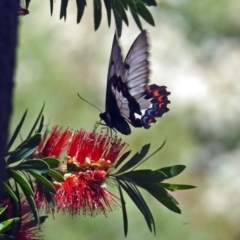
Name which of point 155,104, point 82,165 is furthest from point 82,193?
point 155,104

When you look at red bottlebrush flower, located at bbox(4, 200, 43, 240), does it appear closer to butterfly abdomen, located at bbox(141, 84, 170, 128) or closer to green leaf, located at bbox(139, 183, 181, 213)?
green leaf, located at bbox(139, 183, 181, 213)

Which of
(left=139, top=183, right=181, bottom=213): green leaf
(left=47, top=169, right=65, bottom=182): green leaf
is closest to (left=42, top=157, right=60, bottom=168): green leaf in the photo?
(left=47, top=169, right=65, bottom=182): green leaf

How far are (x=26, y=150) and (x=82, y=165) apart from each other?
0.10 metres

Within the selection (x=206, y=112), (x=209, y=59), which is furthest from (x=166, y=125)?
(x=209, y=59)

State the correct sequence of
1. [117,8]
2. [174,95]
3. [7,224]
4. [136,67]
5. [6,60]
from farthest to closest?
[174,95], [136,67], [117,8], [7,224], [6,60]

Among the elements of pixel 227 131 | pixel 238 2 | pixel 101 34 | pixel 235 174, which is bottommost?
pixel 235 174

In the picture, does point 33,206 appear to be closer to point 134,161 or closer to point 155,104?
point 134,161

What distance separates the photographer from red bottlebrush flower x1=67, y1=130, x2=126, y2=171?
0.81 metres

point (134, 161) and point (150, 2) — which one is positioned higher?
point (150, 2)

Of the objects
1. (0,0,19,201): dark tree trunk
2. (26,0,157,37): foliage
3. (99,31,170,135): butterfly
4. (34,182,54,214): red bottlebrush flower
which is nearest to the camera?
(0,0,19,201): dark tree trunk

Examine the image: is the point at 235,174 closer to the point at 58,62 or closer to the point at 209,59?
the point at 209,59

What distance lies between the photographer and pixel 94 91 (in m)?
3.86

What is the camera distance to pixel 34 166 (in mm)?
751

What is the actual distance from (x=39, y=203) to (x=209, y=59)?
3.56 m
